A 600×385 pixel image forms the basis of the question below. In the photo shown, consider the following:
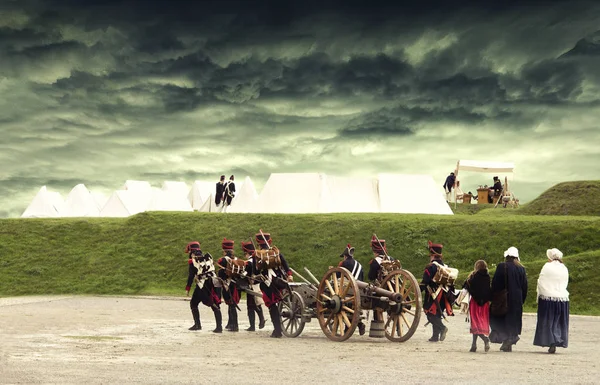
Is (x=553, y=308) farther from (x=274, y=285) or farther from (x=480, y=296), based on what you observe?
(x=274, y=285)

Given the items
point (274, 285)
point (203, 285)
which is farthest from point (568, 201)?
point (274, 285)

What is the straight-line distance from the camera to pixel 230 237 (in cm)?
3528

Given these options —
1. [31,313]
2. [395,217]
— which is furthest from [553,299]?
[395,217]

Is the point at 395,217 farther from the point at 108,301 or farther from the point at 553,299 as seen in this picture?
the point at 553,299

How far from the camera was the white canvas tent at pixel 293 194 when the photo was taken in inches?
1591

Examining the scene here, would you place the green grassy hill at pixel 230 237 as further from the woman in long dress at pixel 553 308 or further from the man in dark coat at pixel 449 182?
the woman in long dress at pixel 553 308

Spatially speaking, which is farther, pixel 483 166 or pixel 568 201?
pixel 483 166

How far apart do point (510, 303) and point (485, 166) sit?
33.3 metres

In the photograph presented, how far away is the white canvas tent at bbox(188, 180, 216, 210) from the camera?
194ft

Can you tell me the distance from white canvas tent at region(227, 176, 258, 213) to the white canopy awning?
12.9 metres

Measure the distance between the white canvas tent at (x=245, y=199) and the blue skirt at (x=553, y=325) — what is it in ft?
92.7

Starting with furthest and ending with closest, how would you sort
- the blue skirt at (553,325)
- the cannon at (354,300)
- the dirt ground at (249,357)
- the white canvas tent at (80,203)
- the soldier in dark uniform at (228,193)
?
the white canvas tent at (80,203) < the soldier in dark uniform at (228,193) < the cannon at (354,300) < the blue skirt at (553,325) < the dirt ground at (249,357)

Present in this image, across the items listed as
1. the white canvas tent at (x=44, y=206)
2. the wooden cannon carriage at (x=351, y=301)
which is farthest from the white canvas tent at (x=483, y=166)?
the wooden cannon carriage at (x=351, y=301)

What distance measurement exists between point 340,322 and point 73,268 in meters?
22.2
